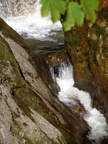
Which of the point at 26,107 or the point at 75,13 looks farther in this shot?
the point at 26,107

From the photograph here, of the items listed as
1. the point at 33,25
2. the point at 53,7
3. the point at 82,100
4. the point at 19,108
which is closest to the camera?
the point at 53,7

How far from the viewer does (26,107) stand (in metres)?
4.39

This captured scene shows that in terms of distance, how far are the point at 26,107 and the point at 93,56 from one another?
7.87 ft

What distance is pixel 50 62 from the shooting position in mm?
7516

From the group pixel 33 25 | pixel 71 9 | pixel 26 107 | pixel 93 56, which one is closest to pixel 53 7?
pixel 71 9

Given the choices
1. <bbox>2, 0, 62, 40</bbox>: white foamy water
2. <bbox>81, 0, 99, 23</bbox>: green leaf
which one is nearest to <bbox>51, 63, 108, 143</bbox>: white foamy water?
<bbox>2, 0, 62, 40</bbox>: white foamy water

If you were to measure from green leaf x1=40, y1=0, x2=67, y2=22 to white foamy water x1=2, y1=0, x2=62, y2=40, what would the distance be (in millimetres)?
9110

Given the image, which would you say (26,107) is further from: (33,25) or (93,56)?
(33,25)

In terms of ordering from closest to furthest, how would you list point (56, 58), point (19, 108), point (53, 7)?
point (53, 7) < point (19, 108) < point (56, 58)

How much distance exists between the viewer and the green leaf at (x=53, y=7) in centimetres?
105

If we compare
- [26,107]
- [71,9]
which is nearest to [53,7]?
[71,9]

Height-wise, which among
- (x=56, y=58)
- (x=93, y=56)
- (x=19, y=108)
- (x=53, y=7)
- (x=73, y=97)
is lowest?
(x=53, y=7)

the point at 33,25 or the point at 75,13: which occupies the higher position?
the point at 33,25

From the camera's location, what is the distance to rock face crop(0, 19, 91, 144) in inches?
149
